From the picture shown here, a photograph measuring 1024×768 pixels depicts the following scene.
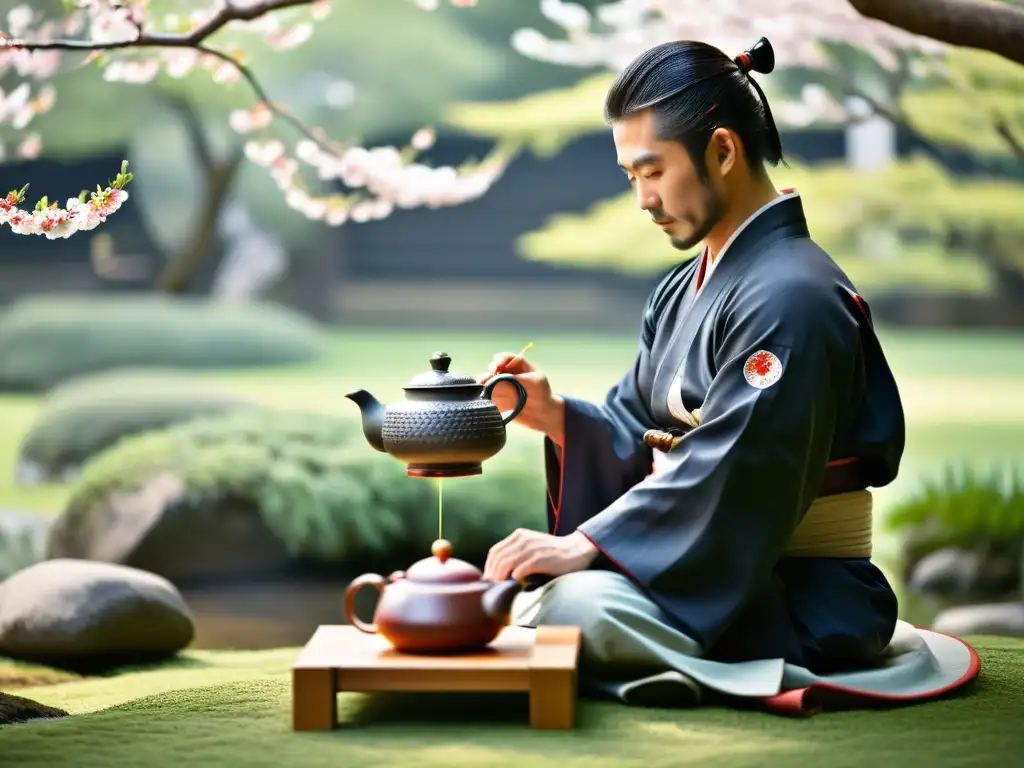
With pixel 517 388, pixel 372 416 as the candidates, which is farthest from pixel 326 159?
pixel 372 416

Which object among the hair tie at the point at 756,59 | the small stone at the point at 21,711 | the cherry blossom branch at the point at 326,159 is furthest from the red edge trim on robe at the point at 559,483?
the cherry blossom branch at the point at 326,159

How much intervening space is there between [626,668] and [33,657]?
2.43 meters

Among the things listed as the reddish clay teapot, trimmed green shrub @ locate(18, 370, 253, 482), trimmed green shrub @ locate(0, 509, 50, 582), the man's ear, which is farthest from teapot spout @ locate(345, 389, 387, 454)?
trimmed green shrub @ locate(0, 509, 50, 582)

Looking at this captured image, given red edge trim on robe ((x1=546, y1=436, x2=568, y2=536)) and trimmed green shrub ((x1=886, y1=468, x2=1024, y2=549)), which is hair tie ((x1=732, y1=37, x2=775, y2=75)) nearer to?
red edge trim on robe ((x1=546, y1=436, x2=568, y2=536))

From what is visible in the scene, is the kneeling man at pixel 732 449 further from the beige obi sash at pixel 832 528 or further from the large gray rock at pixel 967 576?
the large gray rock at pixel 967 576

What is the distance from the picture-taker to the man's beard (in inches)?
122

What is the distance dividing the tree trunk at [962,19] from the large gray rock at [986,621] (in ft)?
8.35

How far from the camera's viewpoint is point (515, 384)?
3189 millimetres

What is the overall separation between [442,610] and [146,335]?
3759 millimetres

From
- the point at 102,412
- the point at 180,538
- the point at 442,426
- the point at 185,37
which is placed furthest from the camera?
the point at 102,412

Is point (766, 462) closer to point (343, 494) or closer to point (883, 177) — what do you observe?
point (343, 494)

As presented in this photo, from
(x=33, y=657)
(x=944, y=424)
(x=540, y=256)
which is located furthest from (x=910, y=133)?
(x=33, y=657)

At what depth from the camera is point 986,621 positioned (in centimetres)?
527

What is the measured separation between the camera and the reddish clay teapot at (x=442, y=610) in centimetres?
275
